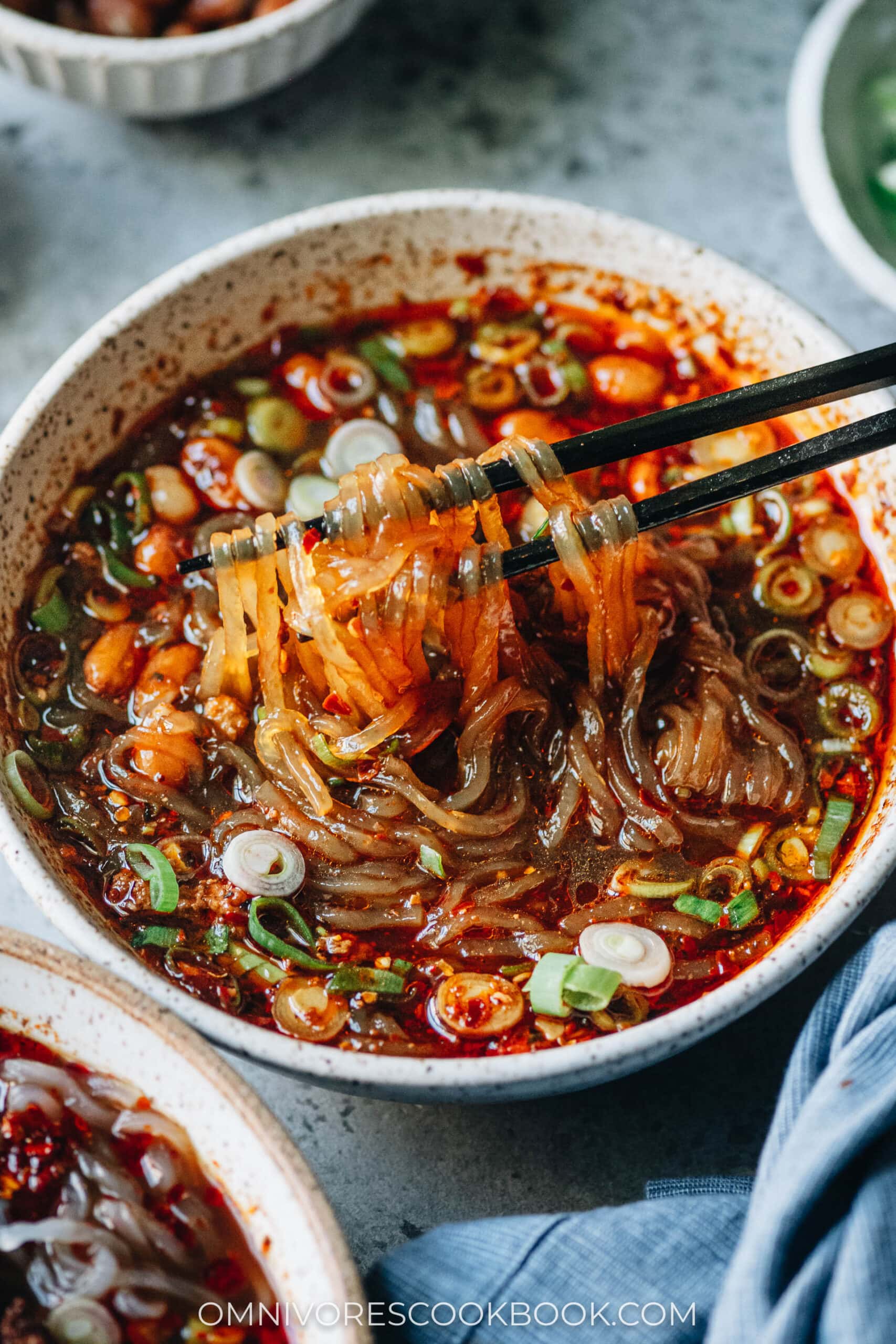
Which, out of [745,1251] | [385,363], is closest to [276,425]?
[385,363]

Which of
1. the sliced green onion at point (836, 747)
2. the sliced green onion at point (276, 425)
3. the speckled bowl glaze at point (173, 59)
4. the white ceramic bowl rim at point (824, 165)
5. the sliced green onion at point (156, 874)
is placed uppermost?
the speckled bowl glaze at point (173, 59)

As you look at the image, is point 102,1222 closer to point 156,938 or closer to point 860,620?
point 156,938

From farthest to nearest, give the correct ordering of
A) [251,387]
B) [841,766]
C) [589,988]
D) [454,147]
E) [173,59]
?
[454,147] → [173,59] → [251,387] → [841,766] → [589,988]

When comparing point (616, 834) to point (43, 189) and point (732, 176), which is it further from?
point (43, 189)

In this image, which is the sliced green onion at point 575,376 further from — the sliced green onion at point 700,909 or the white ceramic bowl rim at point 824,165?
the sliced green onion at point 700,909

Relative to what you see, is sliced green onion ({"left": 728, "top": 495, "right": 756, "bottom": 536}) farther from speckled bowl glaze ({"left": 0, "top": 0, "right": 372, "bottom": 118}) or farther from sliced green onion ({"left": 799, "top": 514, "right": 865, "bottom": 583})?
speckled bowl glaze ({"left": 0, "top": 0, "right": 372, "bottom": 118})

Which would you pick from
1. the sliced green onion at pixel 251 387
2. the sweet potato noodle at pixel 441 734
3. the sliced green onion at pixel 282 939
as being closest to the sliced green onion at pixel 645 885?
the sweet potato noodle at pixel 441 734
